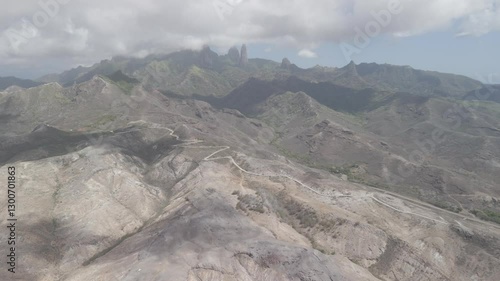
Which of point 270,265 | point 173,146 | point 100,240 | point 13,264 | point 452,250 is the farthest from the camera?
point 173,146

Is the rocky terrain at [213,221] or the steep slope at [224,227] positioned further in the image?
the rocky terrain at [213,221]

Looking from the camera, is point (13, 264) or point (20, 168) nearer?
point (13, 264)

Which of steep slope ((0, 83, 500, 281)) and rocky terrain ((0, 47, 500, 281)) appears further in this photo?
rocky terrain ((0, 47, 500, 281))

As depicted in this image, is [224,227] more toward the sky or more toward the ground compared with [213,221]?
more toward the ground

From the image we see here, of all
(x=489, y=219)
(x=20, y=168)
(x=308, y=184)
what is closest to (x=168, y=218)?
(x=308, y=184)

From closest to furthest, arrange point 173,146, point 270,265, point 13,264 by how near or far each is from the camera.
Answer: point 270,265 → point 13,264 → point 173,146

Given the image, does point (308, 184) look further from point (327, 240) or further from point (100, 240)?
point (100, 240)

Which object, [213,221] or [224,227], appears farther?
[213,221]

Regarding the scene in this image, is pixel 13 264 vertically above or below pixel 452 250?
below

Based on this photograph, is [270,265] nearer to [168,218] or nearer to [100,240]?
[168,218]

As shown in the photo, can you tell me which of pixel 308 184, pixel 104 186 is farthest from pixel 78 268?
pixel 308 184
